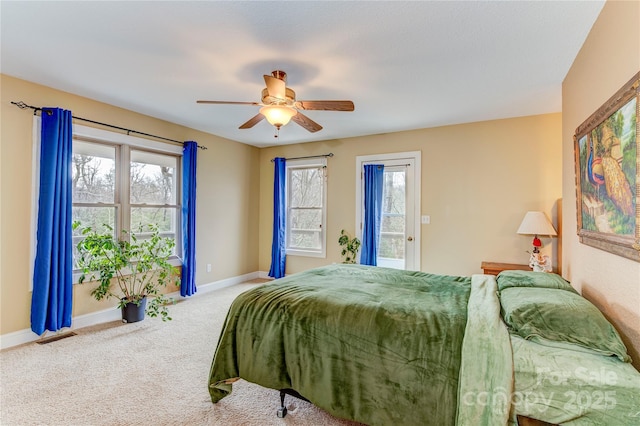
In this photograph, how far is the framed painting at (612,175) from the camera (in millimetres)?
1380

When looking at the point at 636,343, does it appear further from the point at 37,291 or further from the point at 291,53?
the point at 37,291

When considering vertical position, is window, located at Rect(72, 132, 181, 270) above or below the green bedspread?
→ above

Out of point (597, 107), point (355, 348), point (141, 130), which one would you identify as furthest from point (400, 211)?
point (141, 130)

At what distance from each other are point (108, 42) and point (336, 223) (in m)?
3.78

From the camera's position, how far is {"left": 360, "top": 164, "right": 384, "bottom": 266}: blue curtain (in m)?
4.76

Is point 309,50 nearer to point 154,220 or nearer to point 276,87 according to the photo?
point 276,87

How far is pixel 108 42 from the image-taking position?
233cm

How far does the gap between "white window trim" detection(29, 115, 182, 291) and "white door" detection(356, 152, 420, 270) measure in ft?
10.4

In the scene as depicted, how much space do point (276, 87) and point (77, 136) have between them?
2.65 m

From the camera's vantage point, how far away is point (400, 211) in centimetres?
473

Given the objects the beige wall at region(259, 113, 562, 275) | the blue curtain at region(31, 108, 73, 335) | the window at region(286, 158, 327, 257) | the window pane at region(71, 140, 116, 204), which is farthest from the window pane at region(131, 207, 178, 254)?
the beige wall at region(259, 113, 562, 275)

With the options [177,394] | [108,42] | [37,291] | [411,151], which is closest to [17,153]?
[37,291]

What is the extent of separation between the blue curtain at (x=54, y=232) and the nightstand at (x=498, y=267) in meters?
4.67

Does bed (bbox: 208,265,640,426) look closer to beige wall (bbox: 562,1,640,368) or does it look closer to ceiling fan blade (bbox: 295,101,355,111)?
beige wall (bbox: 562,1,640,368)
